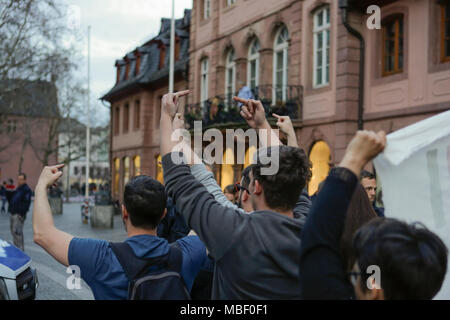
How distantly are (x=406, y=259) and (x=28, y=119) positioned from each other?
5269cm

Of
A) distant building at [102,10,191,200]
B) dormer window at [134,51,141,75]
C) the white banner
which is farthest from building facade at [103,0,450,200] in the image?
dormer window at [134,51,141,75]

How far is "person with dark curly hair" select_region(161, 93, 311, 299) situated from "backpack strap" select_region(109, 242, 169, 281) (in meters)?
0.40

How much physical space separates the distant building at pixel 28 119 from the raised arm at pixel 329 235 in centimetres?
2271

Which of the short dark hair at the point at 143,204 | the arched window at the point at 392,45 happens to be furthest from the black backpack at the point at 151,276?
the arched window at the point at 392,45

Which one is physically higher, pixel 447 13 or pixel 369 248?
pixel 447 13

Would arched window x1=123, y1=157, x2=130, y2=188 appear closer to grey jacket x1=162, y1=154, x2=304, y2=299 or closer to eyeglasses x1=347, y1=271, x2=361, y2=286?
grey jacket x1=162, y1=154, x2=304, y2=299

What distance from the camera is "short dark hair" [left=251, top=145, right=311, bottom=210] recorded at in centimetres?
225

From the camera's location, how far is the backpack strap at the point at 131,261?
2.49 meters

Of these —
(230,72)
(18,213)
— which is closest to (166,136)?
(18,213)

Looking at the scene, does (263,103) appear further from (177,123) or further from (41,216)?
(41,216)

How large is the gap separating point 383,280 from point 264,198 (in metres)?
0.69
